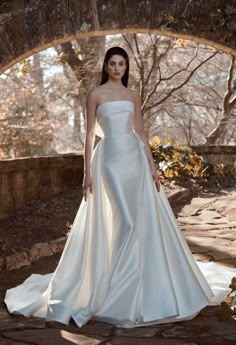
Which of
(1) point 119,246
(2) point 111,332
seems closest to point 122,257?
(1) point 119,246

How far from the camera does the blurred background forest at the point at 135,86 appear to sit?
11758mm

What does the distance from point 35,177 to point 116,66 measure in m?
3.49

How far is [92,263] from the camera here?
3.89 meters

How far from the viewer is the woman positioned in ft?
12.2

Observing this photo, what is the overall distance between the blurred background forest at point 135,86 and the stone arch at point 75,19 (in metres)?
5.24

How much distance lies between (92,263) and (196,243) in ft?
7.87

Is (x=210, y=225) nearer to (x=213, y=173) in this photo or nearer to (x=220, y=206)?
(x=220, y=206)

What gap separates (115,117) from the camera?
13.7 feet

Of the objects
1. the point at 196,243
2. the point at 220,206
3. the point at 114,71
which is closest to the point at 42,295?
the point at 114,71

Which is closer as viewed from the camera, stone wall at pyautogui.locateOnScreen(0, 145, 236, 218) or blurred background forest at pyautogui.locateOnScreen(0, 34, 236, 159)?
stone wall at pyautogui.locateOnScreen(0, 145, 236, 218)

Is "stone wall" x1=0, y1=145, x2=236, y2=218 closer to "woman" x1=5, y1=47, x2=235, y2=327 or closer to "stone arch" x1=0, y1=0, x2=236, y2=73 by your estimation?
"stone arch" x1=0, y1=0, x2=236, y2=73

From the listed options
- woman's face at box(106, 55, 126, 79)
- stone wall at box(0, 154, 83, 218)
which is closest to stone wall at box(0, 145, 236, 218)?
stone wall at box(0, 154, 83, 218)

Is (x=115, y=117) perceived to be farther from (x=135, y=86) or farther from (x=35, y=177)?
(x=135, y=86)

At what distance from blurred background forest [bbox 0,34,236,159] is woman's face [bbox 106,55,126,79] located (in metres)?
6.29
